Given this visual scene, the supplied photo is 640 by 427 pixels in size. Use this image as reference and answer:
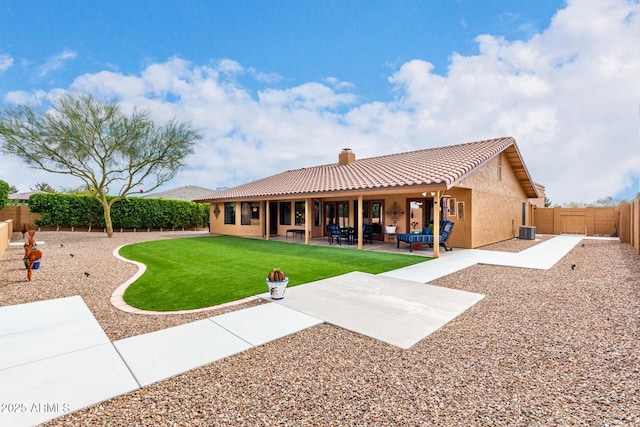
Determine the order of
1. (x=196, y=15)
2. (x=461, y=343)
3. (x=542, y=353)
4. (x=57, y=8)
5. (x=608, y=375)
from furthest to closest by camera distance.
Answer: (x=196, y=15), (x=57, y=8), (x=461, y=343), (x=542, y=353), (x=608, y=375)

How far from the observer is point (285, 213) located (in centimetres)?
1883

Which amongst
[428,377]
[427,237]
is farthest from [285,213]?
[428,377]

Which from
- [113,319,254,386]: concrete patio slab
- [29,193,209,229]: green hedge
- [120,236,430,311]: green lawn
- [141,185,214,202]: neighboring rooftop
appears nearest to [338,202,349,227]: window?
[120,236,430,311]: green lawn

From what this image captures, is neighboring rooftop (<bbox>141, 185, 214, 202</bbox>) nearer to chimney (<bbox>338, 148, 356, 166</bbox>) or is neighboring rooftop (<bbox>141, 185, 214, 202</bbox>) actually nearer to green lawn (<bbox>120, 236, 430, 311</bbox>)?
chimney (<bbox>338, 148, 356, 166</bbox>)

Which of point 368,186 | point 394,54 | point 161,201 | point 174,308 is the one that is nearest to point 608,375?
point 174,308

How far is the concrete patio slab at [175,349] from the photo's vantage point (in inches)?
119

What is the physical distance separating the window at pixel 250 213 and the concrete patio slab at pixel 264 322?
46.7 feet

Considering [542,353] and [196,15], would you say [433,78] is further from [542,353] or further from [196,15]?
[542,353]

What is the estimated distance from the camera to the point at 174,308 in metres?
4.99

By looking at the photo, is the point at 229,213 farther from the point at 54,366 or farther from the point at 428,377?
the point at 428,377

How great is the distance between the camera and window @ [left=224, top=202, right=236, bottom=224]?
1972cm

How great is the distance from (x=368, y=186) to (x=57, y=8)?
49.1 ft

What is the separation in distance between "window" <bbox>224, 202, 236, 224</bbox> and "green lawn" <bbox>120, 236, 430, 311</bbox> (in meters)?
7.04

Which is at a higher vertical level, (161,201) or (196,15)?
(196,15)
